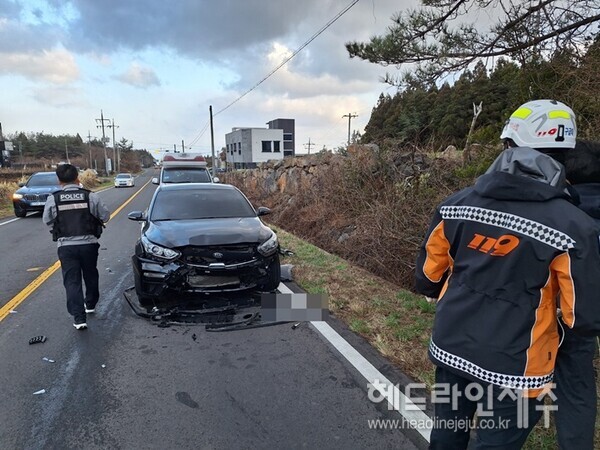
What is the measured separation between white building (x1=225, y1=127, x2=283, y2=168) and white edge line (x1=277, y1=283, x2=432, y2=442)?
5577 centimetres

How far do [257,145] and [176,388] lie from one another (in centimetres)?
5941

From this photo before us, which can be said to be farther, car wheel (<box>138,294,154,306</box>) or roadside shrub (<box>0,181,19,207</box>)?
roadside shrub (<box>0,181,19,207</box>)

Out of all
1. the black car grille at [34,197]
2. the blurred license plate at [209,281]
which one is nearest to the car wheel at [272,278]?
the blurred license plate at [209,281]

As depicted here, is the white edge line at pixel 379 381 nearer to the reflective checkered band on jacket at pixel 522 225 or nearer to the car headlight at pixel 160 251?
the reflective checkered band on jacket at pixel 522 225

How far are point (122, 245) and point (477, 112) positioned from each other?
7.92m

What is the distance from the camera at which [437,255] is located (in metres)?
1.94

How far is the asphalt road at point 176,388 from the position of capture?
258 cm

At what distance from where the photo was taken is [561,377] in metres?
1.83

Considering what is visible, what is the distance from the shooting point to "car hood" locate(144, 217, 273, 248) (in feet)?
15.7

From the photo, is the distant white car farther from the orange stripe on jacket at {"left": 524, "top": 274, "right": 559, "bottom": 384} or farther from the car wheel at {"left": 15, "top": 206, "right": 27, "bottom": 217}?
the orange stripe on jacket at {"left": 524, "top": 274, "right": 559, "bottom": 384}

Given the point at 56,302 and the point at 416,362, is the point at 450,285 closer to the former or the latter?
the point at 416,362

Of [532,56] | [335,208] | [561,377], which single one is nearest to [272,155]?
[335,208]

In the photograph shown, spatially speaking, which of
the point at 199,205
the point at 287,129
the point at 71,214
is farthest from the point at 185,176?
the point at 287,129

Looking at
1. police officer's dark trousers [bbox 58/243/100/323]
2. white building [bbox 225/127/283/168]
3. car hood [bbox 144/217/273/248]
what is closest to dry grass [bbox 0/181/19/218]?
car hood [bbox 144/217/273/248]
